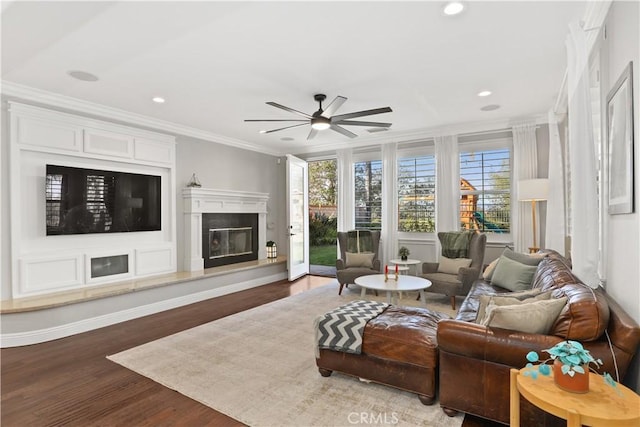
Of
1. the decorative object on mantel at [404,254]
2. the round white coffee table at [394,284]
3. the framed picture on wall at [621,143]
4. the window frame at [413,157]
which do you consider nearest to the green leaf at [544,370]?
the framed picture on wall at [621,143]

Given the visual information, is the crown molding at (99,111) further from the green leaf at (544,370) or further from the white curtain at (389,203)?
the green leaf at (544,370)

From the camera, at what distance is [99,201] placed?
4.38 m

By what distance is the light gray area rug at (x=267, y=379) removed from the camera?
2158 mm

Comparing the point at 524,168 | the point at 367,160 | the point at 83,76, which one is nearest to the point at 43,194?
the point at 83,76

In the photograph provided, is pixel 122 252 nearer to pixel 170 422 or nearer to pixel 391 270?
pixel 170 422

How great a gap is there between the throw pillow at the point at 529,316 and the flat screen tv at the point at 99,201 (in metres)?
4.61

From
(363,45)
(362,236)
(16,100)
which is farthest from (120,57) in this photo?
(362,236)

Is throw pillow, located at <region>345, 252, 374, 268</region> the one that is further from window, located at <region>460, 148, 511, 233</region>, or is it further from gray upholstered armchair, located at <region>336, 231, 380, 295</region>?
window, located at <region>460, 148, 511, 233</region>

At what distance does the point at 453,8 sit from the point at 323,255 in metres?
7.88

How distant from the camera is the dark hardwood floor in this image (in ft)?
7.13

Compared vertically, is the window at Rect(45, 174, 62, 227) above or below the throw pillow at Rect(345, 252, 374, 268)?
above

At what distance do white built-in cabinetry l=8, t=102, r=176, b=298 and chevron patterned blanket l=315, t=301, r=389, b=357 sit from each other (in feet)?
11.0

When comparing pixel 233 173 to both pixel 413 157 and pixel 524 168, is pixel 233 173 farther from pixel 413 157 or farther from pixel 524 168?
pixel 524 168

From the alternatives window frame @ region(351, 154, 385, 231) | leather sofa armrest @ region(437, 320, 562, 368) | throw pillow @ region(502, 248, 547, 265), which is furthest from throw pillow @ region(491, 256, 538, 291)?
window frame @ region(351, 154, 385, 231)
